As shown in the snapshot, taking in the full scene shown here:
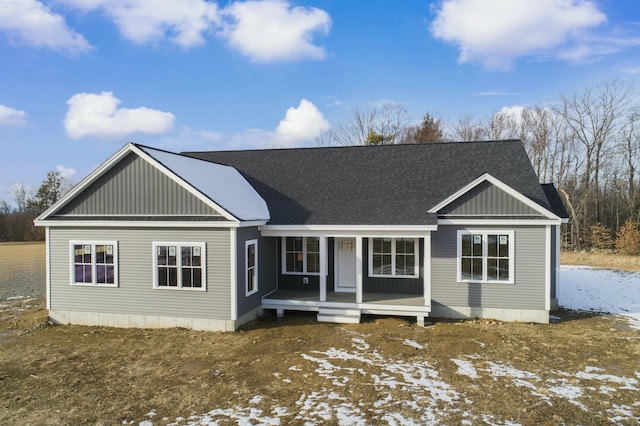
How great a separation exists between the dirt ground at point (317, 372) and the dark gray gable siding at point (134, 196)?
11.8 feet

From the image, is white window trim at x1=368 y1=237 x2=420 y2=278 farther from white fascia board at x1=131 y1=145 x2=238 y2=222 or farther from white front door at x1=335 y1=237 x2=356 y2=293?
white fascia board at x1=131 y1=145 x2=238 y2=222

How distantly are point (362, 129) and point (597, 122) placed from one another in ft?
69.4

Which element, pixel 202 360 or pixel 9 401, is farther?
pixel 202 360

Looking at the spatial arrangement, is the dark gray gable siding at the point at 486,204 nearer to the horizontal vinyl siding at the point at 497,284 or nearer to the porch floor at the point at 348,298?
the horizontal vinyl siding at the point at 497,284

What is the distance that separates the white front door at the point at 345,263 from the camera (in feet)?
47.7

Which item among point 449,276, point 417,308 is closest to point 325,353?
point 417,308

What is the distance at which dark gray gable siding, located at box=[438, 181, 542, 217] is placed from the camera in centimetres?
1227

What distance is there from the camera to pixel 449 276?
12.7m

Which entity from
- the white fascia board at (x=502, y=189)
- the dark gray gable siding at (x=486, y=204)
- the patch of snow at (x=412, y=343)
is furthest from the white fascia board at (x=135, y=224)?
the dark gray gable siding at (x=486, y=204)

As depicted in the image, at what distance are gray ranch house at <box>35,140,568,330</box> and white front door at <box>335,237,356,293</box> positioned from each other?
2.10 ft

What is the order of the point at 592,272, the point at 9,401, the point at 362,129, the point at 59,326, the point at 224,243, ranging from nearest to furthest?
the point at 9,401 → the point at 224,243 → the point at 59,326 → the point at 592,272 → the point at 362,129

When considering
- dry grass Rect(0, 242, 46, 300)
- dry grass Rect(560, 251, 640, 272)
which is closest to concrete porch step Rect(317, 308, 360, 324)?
dry grass Rect(0, 242, 46, 300)

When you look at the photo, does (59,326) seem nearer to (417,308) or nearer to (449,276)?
(417,308)

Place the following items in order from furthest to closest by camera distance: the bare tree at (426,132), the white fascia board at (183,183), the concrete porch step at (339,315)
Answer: the bare tree at (426,132) < the concrete porch step at (339,315) < the white fascia board at (183,183)
